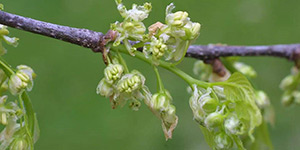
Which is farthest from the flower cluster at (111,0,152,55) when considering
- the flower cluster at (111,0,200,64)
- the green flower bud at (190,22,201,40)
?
the green flower bud at (190,22,201,40)

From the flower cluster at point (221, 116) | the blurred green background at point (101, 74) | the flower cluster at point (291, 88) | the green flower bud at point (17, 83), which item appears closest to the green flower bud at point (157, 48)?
the flower cluster at point (221, 116)

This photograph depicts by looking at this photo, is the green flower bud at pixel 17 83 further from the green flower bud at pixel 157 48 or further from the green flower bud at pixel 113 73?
the green flower bud at pixel 157 48

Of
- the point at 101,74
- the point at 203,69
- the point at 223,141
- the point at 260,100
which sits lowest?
the point at 223,141

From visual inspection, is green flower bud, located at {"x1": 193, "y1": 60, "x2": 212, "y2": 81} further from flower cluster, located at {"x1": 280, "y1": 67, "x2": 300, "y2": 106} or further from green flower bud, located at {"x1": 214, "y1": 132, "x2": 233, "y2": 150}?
green flower bud, located at {"x1": 214, "y1": 132, "x2": 233, "y2": 150}

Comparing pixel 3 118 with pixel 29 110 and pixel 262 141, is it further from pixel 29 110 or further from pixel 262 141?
pixel 262 141

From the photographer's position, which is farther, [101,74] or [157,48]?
[101,74]

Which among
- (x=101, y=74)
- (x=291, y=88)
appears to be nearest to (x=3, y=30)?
(x=291, y=88)

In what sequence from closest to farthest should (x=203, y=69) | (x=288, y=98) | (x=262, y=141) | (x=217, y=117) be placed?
1. (x=217, y=117)
2. (x=262, y=141)
3. (x=203, y=69)
4. (x=288, y=98)
